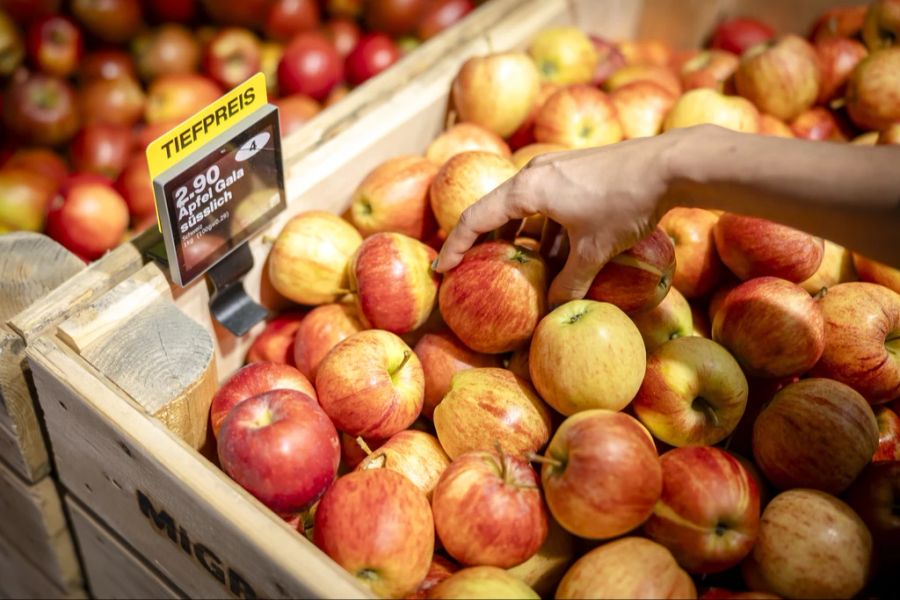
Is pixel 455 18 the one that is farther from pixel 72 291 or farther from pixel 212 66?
pixel 72 291

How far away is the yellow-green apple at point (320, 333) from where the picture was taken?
5.25ft

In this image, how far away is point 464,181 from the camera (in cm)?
162

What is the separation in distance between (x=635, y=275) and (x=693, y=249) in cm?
29

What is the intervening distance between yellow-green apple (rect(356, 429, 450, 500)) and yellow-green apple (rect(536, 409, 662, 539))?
24 centimetres

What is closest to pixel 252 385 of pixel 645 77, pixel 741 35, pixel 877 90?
pixel 645 77

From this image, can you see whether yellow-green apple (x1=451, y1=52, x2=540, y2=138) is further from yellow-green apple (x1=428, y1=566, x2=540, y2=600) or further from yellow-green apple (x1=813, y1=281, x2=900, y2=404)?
yellow-green apple (x1=428, y1=566, x2=540, y2=600)

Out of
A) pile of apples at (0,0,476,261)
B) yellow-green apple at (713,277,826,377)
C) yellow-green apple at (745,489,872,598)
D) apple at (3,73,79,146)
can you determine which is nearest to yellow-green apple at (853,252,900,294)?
yellow-green apple at (713,277,826,377)

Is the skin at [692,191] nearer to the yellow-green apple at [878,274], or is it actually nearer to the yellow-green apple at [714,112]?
the yellow-green apple at [878,274]

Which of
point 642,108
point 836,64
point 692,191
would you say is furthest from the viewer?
point 836,64

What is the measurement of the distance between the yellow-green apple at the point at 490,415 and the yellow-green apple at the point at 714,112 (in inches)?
33.0

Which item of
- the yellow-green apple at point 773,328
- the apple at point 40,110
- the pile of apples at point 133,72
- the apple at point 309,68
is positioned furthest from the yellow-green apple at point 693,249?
the apple at point 40,110

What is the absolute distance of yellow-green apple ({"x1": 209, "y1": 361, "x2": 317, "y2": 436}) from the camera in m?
1.44

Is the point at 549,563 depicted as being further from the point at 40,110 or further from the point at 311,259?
the point at 40,110

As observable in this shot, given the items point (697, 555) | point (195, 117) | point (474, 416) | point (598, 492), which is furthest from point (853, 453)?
point (195, 117)
